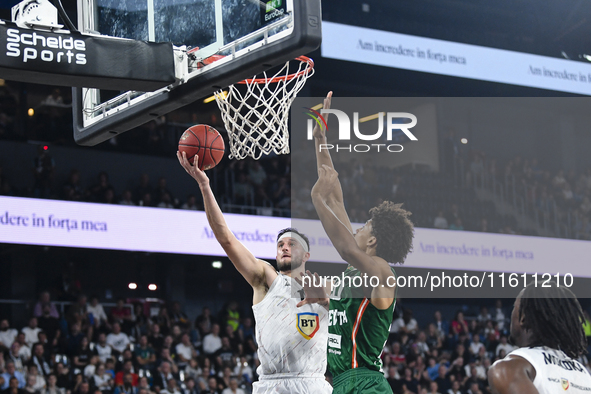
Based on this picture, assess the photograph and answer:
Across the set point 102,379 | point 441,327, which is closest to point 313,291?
point 102,379

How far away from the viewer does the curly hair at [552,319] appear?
2689 mm

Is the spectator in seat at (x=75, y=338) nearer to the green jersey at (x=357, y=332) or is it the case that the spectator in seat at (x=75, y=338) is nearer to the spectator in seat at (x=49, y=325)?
the spectator in seat at (x=49, y=325)

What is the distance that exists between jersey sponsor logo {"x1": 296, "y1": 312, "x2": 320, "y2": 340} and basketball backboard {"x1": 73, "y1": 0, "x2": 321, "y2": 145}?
4.74ft

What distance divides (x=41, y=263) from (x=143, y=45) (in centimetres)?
1054

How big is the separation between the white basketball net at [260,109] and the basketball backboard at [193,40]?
1.06m

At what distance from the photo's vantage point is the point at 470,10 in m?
16.3

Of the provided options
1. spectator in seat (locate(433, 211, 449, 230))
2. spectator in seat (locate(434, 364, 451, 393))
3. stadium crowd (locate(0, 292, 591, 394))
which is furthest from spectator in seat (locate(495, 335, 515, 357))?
spectator in seat (locate(433, 211, 449, 230))

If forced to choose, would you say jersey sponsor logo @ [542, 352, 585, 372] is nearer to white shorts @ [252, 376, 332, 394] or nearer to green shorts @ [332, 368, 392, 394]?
green shorts @ [332, 368, 392, 394]

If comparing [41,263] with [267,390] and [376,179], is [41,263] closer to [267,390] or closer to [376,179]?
[376,179]

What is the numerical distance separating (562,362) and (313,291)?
1.95m

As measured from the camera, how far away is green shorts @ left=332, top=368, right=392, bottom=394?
4.01 metres

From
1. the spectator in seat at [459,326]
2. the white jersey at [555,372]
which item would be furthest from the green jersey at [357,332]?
the spectator in seat at [459,326]

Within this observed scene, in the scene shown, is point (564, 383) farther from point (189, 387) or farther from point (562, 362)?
point (189, 387)

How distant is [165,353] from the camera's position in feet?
34.3
